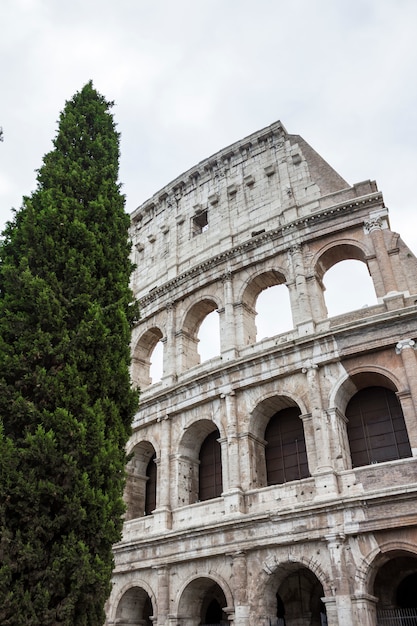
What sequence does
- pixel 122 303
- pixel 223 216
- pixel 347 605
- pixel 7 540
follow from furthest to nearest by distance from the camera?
pixel 223 216, pixel 347 605, pixel 122 303, pixel 7 540

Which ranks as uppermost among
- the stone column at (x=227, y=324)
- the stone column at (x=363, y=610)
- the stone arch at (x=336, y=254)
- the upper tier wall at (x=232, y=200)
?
the upper tier wall at (x=232, y=200)

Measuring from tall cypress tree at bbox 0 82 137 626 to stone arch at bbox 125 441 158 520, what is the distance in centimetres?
756

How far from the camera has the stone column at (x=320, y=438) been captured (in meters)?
11.6

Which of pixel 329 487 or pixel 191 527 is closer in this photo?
pixel 329 487

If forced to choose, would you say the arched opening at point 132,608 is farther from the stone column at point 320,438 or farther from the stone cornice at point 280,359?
the stone column at point 320,438

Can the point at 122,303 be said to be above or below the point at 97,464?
above

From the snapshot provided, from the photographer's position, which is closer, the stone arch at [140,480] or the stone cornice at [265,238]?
the stone cornice at [265,238]

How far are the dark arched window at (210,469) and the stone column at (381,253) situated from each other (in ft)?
20.2

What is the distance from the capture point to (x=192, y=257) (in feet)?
60.0

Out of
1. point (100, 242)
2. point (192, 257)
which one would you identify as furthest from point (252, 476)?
point (192, 257)

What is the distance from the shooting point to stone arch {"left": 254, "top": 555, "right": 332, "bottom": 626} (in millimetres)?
11367

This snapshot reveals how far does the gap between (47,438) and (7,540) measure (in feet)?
4.49

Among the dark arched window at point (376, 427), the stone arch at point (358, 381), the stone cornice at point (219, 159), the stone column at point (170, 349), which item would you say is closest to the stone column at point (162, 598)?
the stone column at point (170, 349)

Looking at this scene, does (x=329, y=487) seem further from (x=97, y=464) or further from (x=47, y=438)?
(x=47, y=438)
